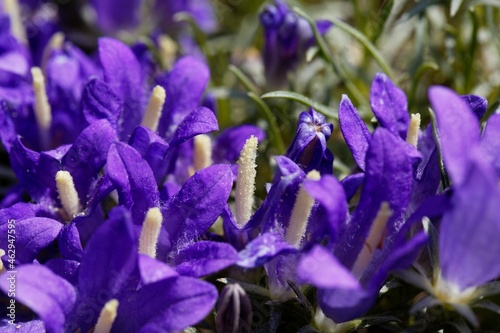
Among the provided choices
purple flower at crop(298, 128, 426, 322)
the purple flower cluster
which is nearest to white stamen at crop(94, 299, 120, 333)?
the purple flower cluster

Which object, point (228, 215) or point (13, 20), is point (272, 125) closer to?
point (228, 215)

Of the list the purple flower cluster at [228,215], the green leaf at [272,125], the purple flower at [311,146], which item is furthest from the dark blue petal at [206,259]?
the green leaf at [272,125]

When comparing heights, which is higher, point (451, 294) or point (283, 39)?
point (283, 39)

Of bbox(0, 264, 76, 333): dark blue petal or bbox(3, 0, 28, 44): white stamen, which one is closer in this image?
bbox(0, 264, 76, 333): dark blue petal

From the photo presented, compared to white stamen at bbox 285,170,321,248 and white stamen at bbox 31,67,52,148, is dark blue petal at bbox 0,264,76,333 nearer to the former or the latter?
white stamen at bbox 285,170,321,248

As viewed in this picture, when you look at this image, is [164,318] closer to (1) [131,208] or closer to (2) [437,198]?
(1) [131,208]

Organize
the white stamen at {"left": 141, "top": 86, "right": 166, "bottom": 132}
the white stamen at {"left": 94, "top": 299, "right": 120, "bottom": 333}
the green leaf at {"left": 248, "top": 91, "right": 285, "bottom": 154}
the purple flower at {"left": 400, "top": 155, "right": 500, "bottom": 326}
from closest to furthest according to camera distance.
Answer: the purple flower at {"left": 400, "top": 155, "right": 500, "bottom": 326} → the white stamen at {"left": 94, "top": 299, "right": 120, "bottom": 333} → the white stamen at {"left": 141, "top": 86, "right": 166, "bottom": 132} → the green leaf at {"left": 248, "top": 91, "right": 285, "bottom": 154}

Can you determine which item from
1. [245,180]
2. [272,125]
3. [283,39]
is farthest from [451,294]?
[283,39]
